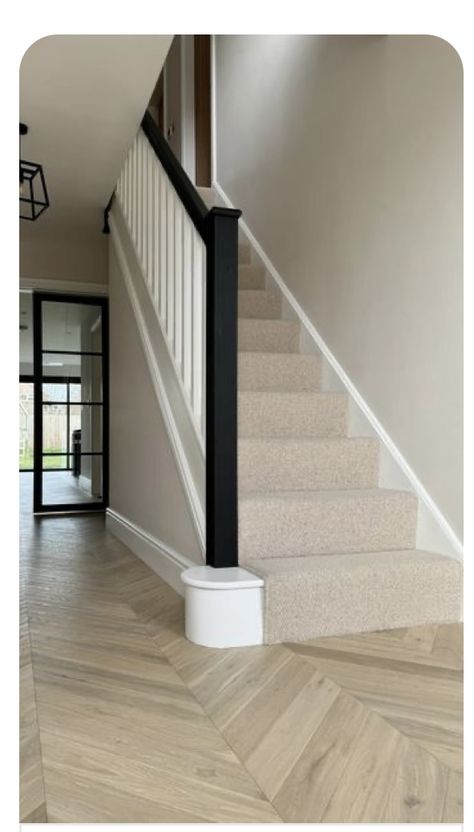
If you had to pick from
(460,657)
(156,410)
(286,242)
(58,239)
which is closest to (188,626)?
(460,657)

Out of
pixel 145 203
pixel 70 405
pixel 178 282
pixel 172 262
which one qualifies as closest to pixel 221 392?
pixel 178 282

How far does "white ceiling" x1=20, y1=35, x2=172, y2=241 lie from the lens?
2369 mm

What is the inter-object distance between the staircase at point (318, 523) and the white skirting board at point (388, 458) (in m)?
0.04

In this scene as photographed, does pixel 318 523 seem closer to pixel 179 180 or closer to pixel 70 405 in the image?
pixel 179 180

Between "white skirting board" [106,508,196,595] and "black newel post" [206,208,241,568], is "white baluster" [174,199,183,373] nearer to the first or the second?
"black newel post" [206,208,241,568]

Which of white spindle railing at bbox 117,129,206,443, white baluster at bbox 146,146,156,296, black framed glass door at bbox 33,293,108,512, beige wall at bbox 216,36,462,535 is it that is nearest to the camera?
beige wall at bbox 216,36,462,535

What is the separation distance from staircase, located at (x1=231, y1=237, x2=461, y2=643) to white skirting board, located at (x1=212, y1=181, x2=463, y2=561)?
4 cm

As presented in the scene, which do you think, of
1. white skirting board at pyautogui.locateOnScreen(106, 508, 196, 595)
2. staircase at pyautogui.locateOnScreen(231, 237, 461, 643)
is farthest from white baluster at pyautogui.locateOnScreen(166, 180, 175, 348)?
white skirting board at pyautogui.locateOnScreen(106, 508, 196, 595)

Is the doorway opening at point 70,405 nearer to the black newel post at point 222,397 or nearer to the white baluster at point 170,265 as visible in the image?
the white baluster at point 170,265

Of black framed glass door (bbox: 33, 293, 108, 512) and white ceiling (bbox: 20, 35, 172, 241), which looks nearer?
white ceiling (bbox: 20, 35, 172, 241)

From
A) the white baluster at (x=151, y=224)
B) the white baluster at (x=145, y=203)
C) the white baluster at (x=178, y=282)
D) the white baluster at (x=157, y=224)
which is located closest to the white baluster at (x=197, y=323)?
the white baluster at (x=178, y=282)

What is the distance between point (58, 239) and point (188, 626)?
148 inches

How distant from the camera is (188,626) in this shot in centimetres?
169

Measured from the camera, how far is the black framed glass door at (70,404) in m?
4.60
